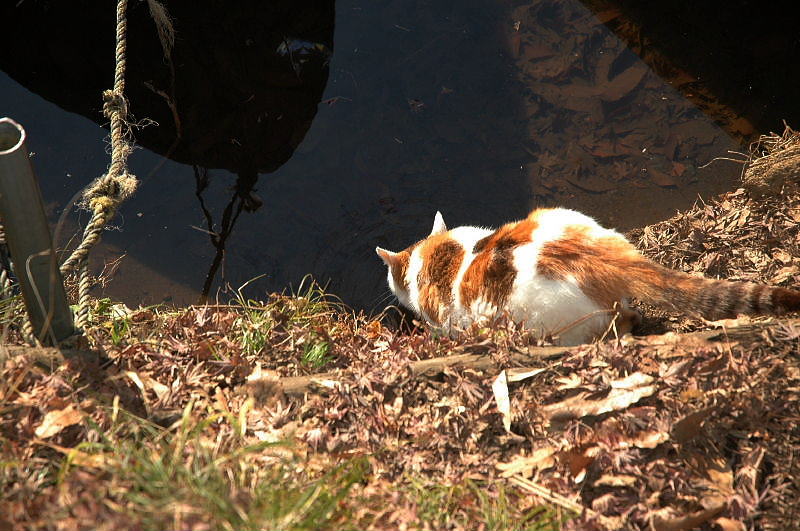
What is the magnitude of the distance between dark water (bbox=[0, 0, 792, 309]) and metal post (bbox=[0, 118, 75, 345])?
2.15 m

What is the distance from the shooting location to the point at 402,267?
4375 mm

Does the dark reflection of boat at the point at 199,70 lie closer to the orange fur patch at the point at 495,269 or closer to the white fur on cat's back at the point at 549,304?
the orange fur patch at the point at 495,269

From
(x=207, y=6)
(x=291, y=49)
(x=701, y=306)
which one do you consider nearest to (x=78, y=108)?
(x=207, y=6)

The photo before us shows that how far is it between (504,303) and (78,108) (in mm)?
4515

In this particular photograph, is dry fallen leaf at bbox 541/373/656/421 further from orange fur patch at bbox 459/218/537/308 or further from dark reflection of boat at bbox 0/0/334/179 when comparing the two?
dark reflection of boat at bbox 0/0/334/179

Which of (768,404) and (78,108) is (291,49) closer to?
(78,108)

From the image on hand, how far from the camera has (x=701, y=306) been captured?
2.99 metres

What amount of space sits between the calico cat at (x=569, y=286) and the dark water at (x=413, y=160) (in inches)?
54.6

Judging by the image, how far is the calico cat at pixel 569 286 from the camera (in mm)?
2971

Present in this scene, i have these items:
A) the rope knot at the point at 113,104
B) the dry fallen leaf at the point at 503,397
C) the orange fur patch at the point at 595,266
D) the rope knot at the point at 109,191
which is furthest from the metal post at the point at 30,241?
the orange fur patch at the point at 595,266

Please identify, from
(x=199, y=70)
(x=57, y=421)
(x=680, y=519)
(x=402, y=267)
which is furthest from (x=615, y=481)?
(x=199, y=70)

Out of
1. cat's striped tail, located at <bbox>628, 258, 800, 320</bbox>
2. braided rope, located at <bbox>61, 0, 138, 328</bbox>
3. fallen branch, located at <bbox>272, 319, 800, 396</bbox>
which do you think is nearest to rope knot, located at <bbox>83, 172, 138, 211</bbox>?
braided rope, located at <bbox>61, 0, 138, 328</bbox>

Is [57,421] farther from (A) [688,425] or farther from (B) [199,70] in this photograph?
(B) [199,70]

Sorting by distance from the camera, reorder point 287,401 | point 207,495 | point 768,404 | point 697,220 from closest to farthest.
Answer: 1. point 207,495
2. point 768,404
3. point 287,401
4. point 697,220
